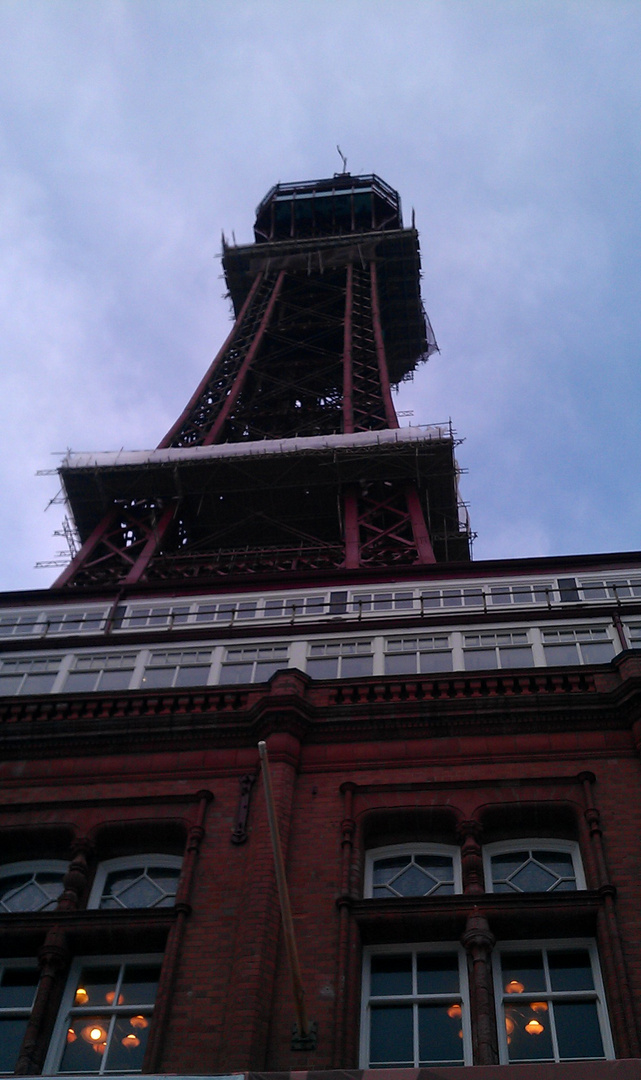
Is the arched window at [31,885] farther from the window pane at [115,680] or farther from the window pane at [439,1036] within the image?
the window pane at [439,1036]

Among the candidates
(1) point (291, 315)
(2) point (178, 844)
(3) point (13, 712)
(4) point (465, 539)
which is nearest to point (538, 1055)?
(2) point (178, 844)

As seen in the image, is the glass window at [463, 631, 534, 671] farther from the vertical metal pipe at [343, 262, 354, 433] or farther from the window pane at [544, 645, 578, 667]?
the vertical metal pipe at [343, 262, 354, 433]

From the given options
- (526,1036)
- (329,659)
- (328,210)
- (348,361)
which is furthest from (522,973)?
(328,210)

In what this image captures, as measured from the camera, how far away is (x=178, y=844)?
18.5 metres

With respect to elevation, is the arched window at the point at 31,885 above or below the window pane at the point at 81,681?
below

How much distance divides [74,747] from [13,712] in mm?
1606

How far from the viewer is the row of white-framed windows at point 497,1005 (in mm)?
14844

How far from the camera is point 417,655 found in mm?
22359

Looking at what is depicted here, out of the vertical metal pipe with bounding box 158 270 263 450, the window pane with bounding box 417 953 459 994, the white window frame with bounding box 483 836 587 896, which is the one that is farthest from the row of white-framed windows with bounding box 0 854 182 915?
the vertical metal pipe with bounding box 158 270 263 450

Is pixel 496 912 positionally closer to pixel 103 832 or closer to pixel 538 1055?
pixel 538 1055

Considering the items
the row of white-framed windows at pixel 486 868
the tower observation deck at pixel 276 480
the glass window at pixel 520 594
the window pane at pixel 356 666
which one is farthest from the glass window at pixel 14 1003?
the tower observation deck at pixel 276 480

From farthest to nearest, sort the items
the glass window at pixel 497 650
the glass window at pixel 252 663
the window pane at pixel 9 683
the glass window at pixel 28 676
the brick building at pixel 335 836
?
the window pane at pixel 9 683, the glass window at pixel 28 676, the glass window at pixel 252 663, the glass window at pixel 497 650, the brick building at pixel 335 836

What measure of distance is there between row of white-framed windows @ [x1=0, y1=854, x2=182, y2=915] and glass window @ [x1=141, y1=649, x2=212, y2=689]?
185 inches

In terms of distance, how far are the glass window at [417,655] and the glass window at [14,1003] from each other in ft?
27.4
